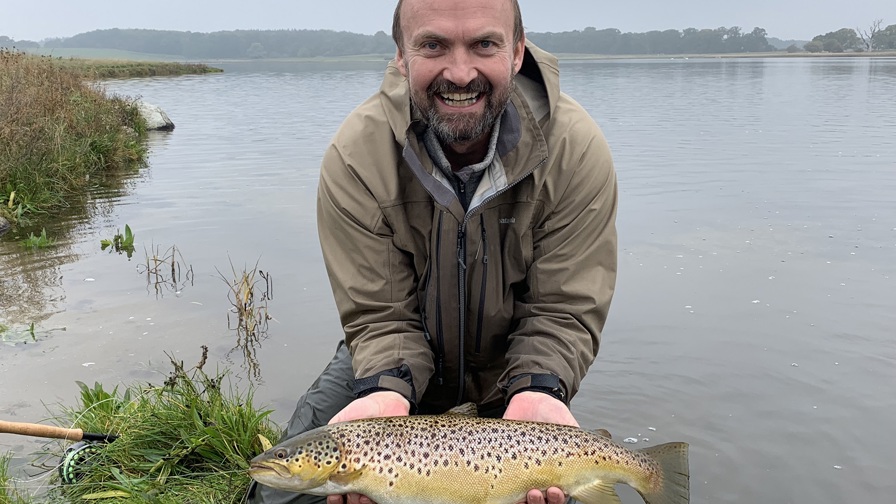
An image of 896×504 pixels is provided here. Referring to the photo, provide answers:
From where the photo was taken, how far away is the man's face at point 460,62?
12.3 feet

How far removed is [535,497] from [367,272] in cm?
136

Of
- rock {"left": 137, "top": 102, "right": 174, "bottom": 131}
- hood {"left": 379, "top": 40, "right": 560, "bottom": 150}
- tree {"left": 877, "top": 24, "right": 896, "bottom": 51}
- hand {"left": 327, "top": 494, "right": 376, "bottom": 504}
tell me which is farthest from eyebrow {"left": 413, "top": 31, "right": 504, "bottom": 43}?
tree {"left": 877, "top": 24, "right": 896, "bottom": 51}

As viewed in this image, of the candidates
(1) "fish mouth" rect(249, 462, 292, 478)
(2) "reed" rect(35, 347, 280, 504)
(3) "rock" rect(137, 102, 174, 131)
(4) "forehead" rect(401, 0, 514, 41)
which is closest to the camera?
(1) "fish mouth" rect(249, 462, 292, 478)

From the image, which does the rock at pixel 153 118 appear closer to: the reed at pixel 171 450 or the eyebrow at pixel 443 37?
the reed at pixel 171 450

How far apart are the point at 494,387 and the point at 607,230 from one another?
965mm

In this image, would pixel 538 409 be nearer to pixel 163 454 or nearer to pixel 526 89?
pixel 526 89

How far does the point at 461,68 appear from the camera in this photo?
12.4 ft

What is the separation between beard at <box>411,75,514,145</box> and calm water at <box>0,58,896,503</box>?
264 cm

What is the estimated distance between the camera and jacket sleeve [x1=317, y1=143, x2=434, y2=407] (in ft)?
13.1

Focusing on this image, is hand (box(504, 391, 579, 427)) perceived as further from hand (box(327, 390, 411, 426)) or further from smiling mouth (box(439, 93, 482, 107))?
smiling mouth (box(439, 93, 482, 107))

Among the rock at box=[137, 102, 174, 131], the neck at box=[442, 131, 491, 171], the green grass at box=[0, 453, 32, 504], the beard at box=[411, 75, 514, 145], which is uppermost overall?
the beard at box=[411, 75, 514, 145]

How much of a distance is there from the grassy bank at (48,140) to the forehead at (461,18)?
863 centimetres

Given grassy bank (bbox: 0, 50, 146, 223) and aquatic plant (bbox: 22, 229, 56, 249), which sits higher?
grassy bank (bbox: 0, 50, 146, 223)

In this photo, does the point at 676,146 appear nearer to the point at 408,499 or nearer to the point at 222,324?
the point at 222,324
